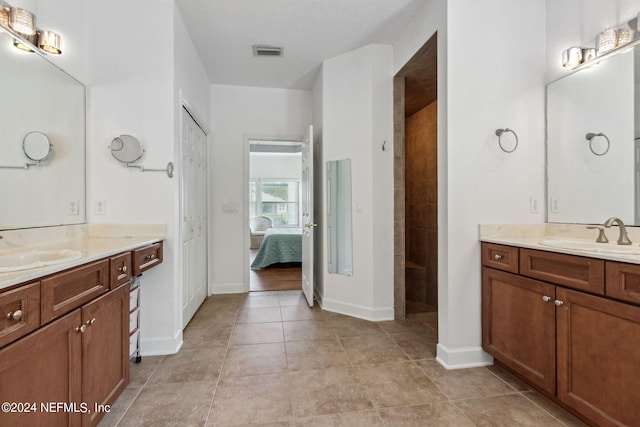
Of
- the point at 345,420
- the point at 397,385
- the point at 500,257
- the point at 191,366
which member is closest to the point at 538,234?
the point at 500,257

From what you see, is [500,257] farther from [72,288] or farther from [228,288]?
[228,288]

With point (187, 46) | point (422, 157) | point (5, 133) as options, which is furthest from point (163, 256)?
point (422, 157)

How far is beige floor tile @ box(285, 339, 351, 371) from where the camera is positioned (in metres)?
2.07

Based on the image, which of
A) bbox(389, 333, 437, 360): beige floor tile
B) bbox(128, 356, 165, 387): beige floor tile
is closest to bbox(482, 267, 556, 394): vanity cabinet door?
bbox(389, 333, 437, 360): beige floor tile

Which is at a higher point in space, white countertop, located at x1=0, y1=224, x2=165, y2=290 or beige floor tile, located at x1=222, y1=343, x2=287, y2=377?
white countertop, located at x1=0, y1=224, x2=165, y2=290

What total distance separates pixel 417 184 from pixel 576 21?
220 cm

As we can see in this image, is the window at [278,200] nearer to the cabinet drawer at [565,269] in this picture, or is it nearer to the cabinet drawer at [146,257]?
the cabinet drawer at [146,257]

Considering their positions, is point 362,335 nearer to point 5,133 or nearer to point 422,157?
point 422,157

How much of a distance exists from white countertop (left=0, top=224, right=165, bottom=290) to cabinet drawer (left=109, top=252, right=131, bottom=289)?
0.04m

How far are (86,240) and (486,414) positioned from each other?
106 inches

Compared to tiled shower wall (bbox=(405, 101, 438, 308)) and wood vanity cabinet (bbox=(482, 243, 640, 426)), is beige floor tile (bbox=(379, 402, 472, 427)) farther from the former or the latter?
tiled shower wall (bbox=(405, 101, 438, 308))

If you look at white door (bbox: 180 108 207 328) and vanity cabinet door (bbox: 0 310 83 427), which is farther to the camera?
white door (bbox: 180 108 207 328)

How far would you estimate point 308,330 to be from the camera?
2.68 m

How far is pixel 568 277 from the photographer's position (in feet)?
4.95
